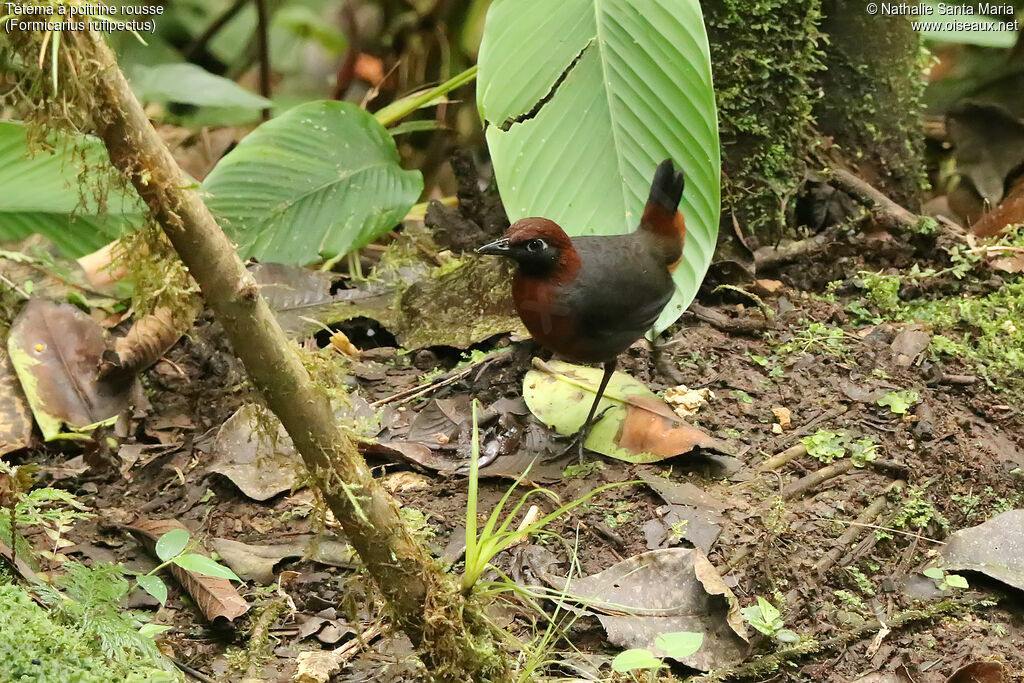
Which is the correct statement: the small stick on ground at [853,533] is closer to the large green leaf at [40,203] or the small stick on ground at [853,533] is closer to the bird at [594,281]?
the bird at [594,281]

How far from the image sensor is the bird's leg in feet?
9.95

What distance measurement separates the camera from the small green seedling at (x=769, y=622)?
2.27m

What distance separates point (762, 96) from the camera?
4.05 metres

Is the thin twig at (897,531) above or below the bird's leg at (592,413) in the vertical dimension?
below

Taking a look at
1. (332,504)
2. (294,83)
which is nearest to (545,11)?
(332,504)

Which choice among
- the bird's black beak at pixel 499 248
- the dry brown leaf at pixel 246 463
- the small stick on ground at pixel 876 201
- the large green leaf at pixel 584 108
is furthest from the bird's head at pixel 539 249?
the small stick on ground at pixel 876 201

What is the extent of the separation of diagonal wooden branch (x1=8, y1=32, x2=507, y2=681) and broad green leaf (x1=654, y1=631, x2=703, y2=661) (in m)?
0.45

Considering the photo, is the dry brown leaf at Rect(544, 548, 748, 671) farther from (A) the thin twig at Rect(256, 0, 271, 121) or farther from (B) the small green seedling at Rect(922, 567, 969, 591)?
(A) the thin twig at Rect(256, 0, 271, 121)

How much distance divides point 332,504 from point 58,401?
181 cm

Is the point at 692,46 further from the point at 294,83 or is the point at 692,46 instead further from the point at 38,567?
the point at 294,83

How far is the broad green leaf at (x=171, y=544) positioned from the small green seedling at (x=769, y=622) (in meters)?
1.40

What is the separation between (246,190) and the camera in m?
3.99

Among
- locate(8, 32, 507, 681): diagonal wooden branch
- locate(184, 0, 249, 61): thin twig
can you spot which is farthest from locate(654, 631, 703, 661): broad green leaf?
locate(184, 0, 249, 61): thin twig

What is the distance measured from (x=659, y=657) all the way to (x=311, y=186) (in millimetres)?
2702
